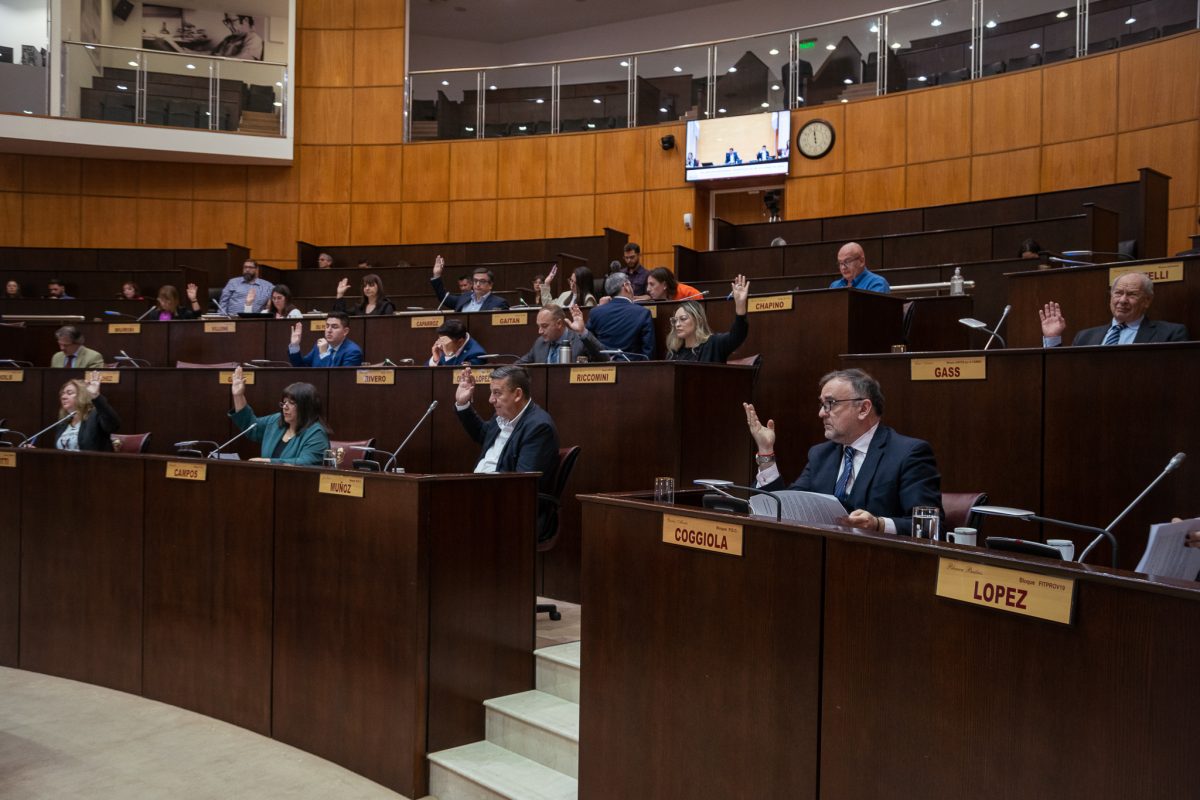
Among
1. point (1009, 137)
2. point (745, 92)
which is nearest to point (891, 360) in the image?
point (1009, 137)

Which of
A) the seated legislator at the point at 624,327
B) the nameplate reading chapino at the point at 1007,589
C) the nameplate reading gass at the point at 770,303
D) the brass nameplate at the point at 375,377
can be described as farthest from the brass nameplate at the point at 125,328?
the nameplate reading chapino at the point at 1007,589

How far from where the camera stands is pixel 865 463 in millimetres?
2545

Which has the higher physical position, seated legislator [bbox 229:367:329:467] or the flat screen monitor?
the flat screen monitor

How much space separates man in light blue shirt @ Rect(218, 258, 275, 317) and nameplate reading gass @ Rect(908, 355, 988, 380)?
22.5ft

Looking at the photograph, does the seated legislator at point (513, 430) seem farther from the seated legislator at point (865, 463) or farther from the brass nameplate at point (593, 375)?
the seated legislator at point (865, 463)

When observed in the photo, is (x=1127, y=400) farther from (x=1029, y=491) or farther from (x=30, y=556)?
(x=30, y=556)

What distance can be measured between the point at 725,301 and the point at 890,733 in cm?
Answer: 330

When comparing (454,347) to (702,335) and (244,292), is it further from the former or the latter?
(244,292)

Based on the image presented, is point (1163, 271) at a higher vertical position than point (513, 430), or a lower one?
higher

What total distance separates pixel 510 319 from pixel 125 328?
3.13 metres

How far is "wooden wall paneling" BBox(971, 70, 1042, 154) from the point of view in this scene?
8.19 metres

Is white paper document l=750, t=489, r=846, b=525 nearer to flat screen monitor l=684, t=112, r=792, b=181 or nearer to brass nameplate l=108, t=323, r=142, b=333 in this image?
brass nameplate l=108, t=323, r=142, b=333

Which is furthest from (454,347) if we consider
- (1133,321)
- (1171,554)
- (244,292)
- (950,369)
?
→ (244,292)

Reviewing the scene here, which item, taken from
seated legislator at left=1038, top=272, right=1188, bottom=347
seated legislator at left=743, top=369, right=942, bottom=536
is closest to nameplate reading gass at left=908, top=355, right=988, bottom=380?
seated legislator at left=1038, top=272, right=1188, bottom=347
